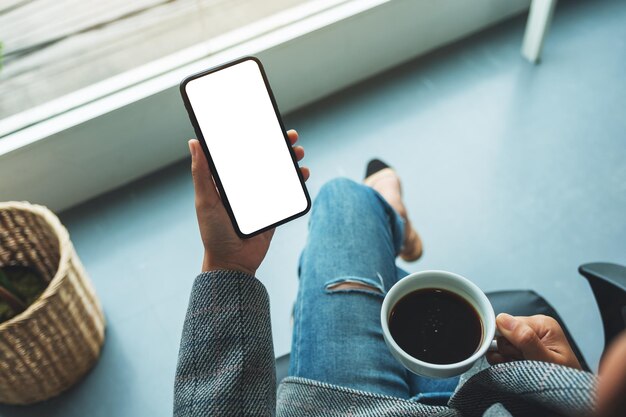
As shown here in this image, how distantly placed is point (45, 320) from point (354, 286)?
0.49 metres

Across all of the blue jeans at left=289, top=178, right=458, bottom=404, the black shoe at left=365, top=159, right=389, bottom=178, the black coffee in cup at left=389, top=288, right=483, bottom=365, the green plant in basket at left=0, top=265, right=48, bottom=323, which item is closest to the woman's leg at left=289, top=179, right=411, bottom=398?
the blue jeans at left=289, top=178, right=458, bottom=404

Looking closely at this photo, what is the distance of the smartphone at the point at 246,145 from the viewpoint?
2.24 feet

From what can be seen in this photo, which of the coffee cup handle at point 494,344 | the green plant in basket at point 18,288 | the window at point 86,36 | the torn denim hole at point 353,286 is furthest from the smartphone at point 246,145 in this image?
the window at point 86,36

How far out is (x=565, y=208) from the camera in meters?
1.24

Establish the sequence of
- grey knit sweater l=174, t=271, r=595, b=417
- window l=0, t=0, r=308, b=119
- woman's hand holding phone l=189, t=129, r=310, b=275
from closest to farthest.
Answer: grey knit sweater l=174, t=271, r=595, b=417 → woman's hand holding phone l=189, t=129, r=310, b=275 → window l=0, t=0, r=308, b=119

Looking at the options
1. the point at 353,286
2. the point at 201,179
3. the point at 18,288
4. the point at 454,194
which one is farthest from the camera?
the point at 454,194

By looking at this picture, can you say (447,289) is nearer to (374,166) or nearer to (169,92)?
(374,166)

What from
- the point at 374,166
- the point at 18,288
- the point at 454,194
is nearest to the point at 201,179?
the point at 18,288

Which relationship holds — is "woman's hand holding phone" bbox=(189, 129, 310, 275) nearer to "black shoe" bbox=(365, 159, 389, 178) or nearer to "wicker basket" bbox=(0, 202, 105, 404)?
"wicker basket" bbox=(0, 202, 105, 404)

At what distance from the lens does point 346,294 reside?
2.57 ft

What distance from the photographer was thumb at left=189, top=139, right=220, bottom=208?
2.23 ft

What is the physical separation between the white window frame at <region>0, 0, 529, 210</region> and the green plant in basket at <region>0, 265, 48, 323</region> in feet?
0.83

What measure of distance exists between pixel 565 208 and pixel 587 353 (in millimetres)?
330

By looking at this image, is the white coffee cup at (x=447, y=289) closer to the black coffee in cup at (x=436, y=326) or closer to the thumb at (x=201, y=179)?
the black coffee in cup at (x=436, y=326)
